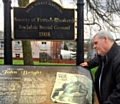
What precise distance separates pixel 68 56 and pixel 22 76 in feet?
86.2

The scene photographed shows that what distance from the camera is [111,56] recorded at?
11.7 feet

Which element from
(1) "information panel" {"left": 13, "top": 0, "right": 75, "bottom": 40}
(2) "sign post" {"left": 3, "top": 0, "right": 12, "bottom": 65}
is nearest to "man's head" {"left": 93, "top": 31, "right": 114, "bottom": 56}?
(1) "information panel" {"left": 13, "top": 0, "right": 75, "bottom": 40}

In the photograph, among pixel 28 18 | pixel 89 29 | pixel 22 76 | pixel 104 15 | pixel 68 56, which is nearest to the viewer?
pixel 22 76

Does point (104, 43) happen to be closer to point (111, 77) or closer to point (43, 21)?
point (111, 77)

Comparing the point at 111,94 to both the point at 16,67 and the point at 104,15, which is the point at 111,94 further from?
the point at 104,15

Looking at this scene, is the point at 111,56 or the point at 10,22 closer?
the point at 111,56

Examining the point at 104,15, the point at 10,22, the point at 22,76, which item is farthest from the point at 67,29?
the point at 104,15

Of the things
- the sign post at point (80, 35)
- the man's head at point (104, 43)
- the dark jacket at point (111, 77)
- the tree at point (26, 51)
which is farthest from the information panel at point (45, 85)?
the tree at point (26, 51)

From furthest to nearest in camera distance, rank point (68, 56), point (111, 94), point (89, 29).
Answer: point (68, 56) < point (89, 29) < point (111, 94)

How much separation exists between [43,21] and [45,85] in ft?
5.00

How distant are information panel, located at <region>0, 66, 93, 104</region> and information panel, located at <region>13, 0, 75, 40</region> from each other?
973 millimetres

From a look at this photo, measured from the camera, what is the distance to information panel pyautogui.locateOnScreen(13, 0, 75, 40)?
527cm

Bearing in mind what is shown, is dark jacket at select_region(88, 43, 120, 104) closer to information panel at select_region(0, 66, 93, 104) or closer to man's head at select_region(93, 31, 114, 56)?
man's head at select_region(93, 31, 114, 56)

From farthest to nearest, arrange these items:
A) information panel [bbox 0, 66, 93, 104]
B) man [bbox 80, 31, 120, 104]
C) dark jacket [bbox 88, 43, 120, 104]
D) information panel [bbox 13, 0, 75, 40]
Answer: information panel [bbox 13, 0, 75, 40]
information panel [bbox 0, 66, 93, 104]
man [bbox 80, 31, 120, 104]
dark jacket [bbox 88, 43, 120, 104]
